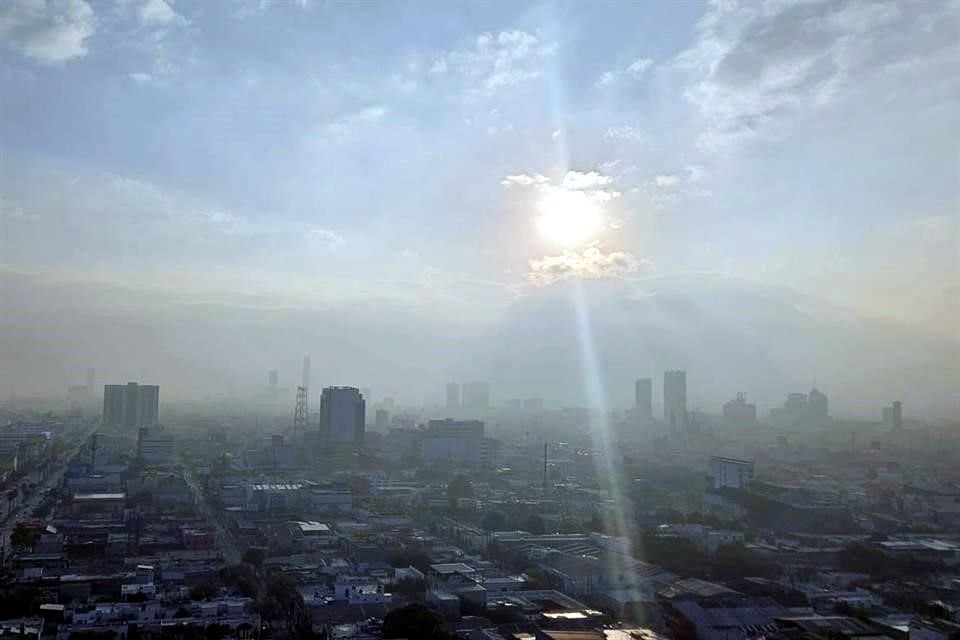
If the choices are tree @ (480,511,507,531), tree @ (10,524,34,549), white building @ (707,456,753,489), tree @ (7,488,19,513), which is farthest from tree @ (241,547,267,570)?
white building @ (707,456,753,489)

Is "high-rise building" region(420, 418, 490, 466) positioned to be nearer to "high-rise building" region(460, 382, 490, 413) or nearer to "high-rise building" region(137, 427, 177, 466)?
"high-rise building" region(137, 427, 177, 466)

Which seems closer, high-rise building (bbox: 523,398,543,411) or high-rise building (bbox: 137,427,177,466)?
high-rise building (bbox: 137,427,177,466)

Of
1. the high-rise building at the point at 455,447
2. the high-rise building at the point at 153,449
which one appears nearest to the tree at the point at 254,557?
the high-rise building at the point at 153,449

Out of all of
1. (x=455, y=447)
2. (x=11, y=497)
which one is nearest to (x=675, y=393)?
(x=455, y=447)

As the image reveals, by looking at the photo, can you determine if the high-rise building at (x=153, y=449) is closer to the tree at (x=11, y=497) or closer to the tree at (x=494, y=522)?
the tree at (x=11, y=497)

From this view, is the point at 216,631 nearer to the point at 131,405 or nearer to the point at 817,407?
the point at 131,405

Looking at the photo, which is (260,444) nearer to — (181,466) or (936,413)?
(181,466)
